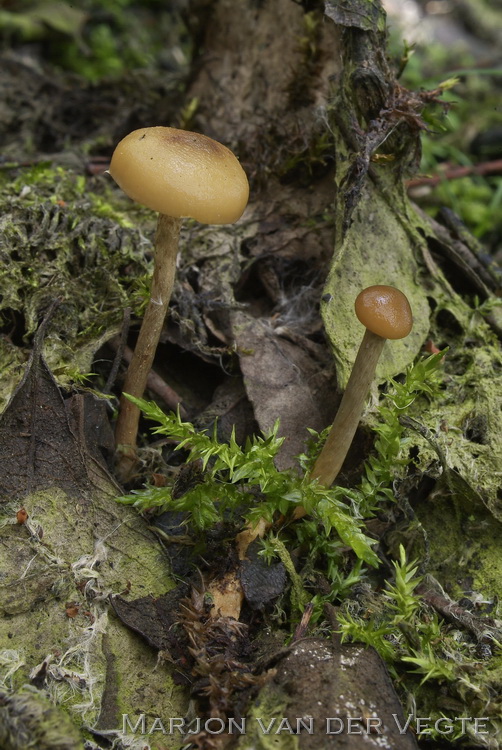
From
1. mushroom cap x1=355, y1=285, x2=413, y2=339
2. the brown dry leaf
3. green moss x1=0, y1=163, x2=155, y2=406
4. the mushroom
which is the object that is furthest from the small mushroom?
green moss x1=0, y1=163, x2=155, y2=406

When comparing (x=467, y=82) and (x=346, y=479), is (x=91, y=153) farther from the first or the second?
(x=467, y=82)

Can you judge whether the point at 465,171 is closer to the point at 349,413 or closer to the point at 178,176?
the point at 349,413

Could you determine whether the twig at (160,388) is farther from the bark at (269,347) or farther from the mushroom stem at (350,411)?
the mushroom stem at (350,411)

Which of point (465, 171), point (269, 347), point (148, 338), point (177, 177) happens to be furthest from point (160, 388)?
point (465, 171)

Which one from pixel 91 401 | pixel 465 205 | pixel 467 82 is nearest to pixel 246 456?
pixel 91 401

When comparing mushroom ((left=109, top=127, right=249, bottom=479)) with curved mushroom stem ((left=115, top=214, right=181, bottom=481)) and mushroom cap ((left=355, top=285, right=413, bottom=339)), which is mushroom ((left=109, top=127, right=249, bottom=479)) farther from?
mushroom cap ((left=355, top=285, right=413, bottom=339))

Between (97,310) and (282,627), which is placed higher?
(97,310)
